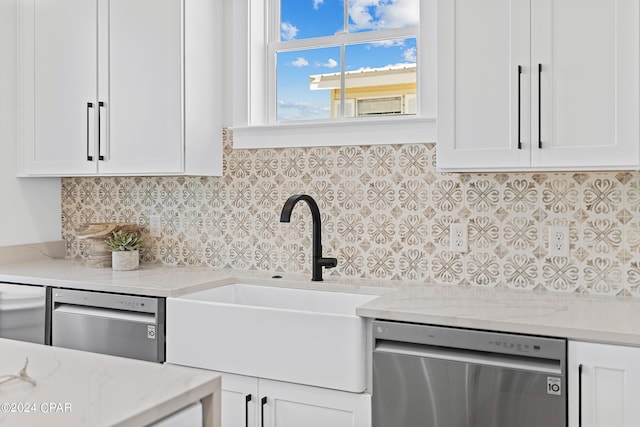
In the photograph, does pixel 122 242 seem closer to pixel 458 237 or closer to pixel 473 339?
pixel 458 237

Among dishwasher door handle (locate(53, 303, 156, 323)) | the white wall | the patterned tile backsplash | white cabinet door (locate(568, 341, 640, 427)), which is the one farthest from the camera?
the white wall

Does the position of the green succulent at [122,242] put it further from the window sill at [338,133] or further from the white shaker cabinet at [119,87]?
the window sill at [338,133]

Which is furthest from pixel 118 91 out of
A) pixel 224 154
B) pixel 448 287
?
pixel 448 287

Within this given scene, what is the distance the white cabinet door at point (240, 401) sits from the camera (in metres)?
2.18

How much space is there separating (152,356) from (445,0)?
71.3 inches

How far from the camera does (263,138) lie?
2.86 meters

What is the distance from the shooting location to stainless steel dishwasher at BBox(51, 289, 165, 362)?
2381 millimetres

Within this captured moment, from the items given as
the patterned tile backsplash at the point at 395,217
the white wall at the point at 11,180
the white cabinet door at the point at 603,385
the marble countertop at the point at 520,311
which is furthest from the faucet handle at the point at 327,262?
the white wall at the point at 11,180

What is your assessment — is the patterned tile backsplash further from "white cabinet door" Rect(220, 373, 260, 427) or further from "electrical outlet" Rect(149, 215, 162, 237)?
"white cabinet door" Rect(220, 373, 260, 427)

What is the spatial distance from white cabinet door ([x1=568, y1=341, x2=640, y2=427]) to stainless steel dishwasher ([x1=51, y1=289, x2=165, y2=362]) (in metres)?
1.53

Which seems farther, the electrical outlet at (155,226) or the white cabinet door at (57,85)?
the electrical outlet at (155,226)

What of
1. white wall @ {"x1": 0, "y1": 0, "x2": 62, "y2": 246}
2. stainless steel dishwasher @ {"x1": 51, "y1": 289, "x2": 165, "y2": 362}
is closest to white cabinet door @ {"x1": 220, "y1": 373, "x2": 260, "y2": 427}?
stainless steel dishwasher @ {"x1": 51, "y1": 289, "x2": 165, "y2": 362}

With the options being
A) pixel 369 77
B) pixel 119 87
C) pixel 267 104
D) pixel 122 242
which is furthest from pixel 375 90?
pixel 122 242

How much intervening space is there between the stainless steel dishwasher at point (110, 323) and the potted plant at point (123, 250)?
0.34 metres
